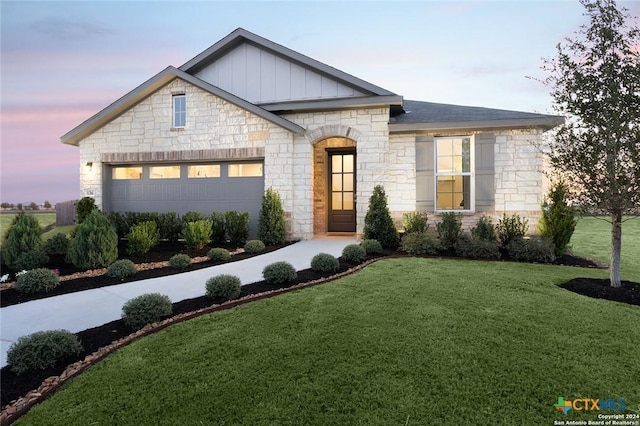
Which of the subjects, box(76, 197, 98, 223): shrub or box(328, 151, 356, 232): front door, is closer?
box(76, 197, 98, 223): shrub

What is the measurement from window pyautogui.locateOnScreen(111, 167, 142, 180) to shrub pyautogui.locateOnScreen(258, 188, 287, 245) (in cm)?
486

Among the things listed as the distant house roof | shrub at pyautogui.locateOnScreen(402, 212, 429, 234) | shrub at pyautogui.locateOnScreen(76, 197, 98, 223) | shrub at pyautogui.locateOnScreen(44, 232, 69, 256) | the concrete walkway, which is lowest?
the concrete walkway

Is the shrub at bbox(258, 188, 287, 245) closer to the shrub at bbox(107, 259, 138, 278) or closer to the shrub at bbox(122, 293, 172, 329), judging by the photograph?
the shrub at bbox(107, 259, 138, 278)

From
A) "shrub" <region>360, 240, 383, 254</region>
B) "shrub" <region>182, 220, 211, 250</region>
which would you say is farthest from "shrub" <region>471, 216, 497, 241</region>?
"shrub" <region>182, 220, 211, 250</region>

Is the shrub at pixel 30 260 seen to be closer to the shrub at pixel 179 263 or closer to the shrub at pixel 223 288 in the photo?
the shrub at pixel 179 263

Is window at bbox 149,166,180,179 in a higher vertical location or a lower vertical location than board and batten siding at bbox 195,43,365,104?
lower

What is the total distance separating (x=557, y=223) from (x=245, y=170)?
872 centimetres

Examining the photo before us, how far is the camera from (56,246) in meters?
7.41

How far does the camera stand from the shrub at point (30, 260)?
6.40 meters

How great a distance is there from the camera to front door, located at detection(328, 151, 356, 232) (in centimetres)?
1213

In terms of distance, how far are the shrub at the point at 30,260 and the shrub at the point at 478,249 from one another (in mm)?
8734

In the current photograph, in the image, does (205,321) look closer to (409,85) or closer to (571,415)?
(571,415)

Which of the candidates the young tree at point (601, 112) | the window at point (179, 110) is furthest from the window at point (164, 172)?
the young tree at point (601, 112)

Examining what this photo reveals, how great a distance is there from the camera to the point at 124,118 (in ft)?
37.1
